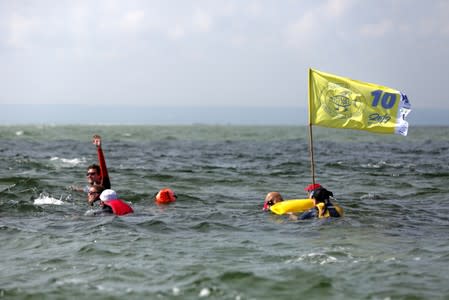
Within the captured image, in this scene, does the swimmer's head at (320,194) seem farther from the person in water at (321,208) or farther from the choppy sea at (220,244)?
the choppy sea at (220,244)

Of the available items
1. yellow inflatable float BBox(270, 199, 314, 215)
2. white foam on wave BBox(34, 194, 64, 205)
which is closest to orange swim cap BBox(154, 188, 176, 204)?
white foam on wave BBox(34, 194, 64, 205)

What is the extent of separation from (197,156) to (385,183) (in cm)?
1722

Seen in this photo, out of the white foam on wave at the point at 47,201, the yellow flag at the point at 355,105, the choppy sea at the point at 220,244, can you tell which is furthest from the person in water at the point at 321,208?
the white foam on wave at the point at 47,201

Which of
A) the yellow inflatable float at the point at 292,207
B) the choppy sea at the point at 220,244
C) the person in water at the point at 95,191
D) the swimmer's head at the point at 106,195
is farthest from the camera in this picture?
the person in water at the point at 95,191

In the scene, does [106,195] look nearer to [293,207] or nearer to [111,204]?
[111,204]

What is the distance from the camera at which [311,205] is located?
621 inches

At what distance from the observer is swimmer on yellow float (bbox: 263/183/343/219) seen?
14758 millimetres

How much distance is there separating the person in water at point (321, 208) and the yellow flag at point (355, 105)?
1738 millimetres

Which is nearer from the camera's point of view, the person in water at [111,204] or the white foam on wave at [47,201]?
the person in water at [111,204]

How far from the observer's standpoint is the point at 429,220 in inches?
619

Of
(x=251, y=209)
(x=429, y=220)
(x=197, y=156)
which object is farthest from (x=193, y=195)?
(x=197, y=156)

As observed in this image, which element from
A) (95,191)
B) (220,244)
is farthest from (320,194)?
(95,191)

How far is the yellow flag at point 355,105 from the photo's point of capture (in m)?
14.7

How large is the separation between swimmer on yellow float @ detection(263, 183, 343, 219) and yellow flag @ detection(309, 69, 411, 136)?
1.73 m
